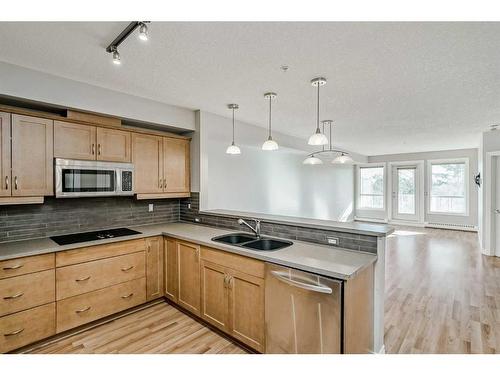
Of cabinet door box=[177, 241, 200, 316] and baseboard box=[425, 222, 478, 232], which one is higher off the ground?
cabinet door box=[177, 241, 200, 316]

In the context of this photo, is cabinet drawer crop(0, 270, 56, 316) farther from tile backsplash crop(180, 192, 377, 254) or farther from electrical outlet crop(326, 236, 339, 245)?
electrical outlet crop(326, 236, 339, 245)

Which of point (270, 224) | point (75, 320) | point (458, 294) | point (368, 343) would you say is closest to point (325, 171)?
point (458, 294)

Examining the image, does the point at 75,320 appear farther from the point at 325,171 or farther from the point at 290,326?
the point at 325,171

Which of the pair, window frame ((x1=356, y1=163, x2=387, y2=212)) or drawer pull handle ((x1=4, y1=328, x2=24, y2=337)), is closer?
drawer pull handle ((x1=4, y1=328, x2=24, y2=337))

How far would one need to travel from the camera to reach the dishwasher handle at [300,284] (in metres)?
1.67

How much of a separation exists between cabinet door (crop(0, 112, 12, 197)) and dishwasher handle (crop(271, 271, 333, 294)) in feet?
8.03

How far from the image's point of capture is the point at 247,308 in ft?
7.11

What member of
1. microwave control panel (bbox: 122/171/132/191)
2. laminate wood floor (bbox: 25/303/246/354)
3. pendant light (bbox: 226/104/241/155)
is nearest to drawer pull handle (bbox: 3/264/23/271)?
laminate wood floor (bbox: 25/303/246/354)

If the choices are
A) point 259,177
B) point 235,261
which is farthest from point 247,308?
point 259,177

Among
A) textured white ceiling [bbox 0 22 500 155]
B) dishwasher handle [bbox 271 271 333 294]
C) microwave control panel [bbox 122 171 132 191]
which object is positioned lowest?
dishwasher handle [bbox 271 271 333 294]

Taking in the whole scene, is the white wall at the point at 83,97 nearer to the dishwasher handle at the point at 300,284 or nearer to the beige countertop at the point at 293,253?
the beige countertop at the point at 293,253

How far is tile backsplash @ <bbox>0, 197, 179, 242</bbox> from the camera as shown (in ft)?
8.33

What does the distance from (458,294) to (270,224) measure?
2788 millimetres

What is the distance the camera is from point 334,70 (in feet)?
7.64
